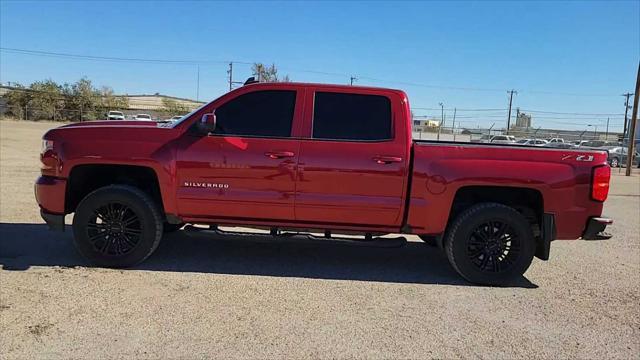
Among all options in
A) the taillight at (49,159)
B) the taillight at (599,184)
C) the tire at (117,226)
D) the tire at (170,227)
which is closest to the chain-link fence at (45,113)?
the tire at (170,227)

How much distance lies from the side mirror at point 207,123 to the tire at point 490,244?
107 inches

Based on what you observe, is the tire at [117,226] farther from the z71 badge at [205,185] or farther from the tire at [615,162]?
the tire at [615,162]

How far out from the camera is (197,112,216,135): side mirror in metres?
5.21

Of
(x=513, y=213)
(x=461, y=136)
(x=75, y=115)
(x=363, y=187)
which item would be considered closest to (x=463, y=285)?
(x=513, y=213)

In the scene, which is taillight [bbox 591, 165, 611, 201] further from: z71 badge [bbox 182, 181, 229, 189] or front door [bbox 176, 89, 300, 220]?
z71 badge [bbox 182, 181, 229, 189]

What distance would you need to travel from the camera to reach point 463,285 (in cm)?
546

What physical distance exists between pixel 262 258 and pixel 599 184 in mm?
3771

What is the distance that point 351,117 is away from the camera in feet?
18.1

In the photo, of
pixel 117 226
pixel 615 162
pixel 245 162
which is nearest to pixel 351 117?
pixel 245 162

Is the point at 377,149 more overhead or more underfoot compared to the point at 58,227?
more overhead

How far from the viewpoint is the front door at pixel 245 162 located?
5.37 metres

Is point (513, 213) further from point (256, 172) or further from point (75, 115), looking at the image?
point (75, 115)

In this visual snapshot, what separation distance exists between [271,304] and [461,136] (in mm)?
49443

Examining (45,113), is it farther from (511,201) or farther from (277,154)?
(511,201)
